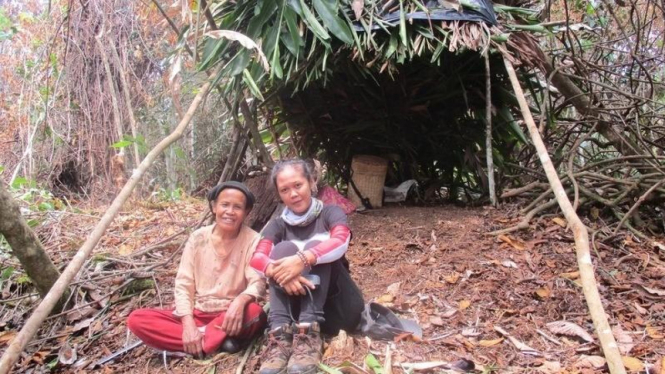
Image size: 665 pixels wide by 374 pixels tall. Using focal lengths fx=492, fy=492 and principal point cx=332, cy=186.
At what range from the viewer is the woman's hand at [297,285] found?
1.95 m

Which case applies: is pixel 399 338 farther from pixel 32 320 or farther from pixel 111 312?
pixel 111 312

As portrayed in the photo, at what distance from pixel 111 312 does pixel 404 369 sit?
6.26 ft

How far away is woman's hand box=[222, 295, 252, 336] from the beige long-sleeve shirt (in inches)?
4.8

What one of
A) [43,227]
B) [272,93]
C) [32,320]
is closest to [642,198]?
[272,93]

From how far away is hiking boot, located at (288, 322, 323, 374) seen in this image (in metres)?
1.85

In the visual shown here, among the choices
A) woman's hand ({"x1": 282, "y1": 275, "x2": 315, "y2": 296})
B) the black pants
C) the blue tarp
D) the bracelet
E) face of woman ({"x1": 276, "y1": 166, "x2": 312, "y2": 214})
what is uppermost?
the blue tarp

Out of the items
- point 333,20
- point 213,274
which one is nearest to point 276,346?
point 213,274

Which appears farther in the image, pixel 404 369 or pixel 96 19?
pixel 96 19

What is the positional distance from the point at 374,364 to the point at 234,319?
679mm

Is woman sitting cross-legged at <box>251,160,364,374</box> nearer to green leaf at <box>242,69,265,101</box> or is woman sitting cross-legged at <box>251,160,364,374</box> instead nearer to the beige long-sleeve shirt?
the beige long-sleeve shirt

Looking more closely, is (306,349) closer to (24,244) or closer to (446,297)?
(446,297)

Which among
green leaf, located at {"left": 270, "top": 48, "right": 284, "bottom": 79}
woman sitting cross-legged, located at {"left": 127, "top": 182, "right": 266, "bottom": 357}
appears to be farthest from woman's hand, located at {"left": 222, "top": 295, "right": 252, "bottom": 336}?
green leaf, located at {"left": 270, "top": 48, "right": 284, "bottom": 79}

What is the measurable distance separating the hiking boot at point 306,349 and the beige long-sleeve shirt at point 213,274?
→ 416 millimetres

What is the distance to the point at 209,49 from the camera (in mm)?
3266
